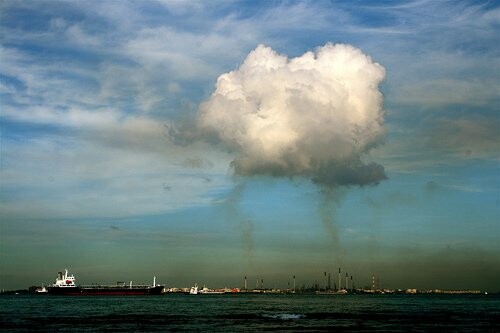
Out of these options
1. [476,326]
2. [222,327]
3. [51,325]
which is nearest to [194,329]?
[222,327]

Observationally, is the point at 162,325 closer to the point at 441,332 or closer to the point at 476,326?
the point at 441,332

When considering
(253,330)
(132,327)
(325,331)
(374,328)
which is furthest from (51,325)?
(374,328)

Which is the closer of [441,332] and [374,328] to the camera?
[441,332]

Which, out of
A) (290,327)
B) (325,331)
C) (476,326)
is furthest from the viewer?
(476,326)

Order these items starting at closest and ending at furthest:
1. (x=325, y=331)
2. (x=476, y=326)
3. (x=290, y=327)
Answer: (x=325, y=331), (x=290, y=327), (x=476, y=326)

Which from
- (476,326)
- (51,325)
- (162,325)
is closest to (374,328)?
(476,326)

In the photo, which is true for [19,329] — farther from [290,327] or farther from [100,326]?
[290,327]

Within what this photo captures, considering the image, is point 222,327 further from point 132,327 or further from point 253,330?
point 132,327

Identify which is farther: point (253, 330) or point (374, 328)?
point (374, 328)
